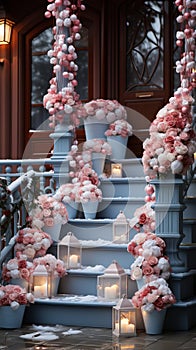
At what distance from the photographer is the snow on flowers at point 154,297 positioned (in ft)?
20.1

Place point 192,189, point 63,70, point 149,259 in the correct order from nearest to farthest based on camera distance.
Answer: point 149,259 → point 192,189 → point 63,70

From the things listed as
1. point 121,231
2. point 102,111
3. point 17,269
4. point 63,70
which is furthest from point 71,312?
point 63,70

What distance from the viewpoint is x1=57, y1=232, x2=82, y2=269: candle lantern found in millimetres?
6953

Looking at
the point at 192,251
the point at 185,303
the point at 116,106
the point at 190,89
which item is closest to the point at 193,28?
the point at 190,89

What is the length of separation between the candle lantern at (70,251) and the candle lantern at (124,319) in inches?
36.1

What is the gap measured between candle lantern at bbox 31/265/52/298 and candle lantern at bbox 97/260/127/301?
0.48 m

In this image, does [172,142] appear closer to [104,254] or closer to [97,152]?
[104,254]

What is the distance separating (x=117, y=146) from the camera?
790 centimetres

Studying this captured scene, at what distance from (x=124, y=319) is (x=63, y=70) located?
280 cm

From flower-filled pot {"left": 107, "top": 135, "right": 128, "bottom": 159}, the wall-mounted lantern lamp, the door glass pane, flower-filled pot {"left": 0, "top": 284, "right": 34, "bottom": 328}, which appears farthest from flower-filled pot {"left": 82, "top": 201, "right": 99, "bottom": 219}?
the wall-mounted lantern lamp

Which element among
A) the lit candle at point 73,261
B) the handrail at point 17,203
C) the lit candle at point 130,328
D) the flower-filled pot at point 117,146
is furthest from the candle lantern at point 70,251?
the flower-filled pot at point 117,146

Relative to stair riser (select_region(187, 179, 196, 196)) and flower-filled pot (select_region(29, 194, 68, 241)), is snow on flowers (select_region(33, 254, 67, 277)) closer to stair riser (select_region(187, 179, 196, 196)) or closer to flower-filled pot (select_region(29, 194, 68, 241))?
flower-filled pot (select_region(29, 194, 68, 241))

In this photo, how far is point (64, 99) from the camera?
7.62 metres

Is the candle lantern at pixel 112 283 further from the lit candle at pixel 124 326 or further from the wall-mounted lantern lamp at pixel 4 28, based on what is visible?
the wall-mounted lantern lamp at pixel 4 28
